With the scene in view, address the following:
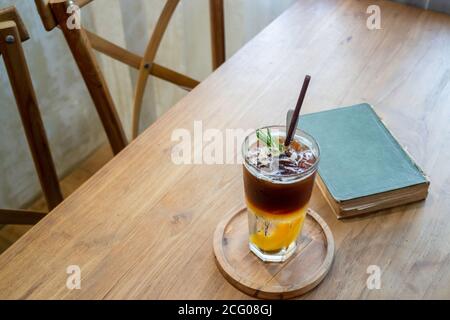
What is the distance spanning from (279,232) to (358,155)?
214 mm

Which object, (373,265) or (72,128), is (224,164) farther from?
(72,128)

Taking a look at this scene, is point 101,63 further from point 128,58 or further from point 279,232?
point 279,232

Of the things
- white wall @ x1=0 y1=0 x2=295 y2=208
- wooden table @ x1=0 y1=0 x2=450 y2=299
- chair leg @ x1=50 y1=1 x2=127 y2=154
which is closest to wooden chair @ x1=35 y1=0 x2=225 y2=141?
chair leg @ x1=50 y1=1 x2=127 y2=154

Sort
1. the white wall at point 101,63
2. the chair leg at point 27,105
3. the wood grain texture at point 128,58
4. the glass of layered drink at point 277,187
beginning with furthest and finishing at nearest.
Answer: the white wall at point 101,63 → the wood grain texture at point 128,58 → the chair leg at point 27,105 → the glass of layered drink at point 277,187

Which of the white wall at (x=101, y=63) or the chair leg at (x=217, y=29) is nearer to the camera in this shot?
the chair leg at (x=217, y=29)

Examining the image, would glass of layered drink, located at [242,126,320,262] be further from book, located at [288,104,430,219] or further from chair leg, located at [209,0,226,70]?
chair leg, located at [209,0,226,70]

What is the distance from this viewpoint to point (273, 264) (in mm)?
692

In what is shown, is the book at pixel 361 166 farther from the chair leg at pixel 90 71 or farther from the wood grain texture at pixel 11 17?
the wood grain texture at pixel 11 17

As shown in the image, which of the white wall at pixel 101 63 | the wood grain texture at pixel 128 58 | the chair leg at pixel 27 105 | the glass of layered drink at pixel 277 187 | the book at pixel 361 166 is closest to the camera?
the glass of layered drink at pixel 277 187

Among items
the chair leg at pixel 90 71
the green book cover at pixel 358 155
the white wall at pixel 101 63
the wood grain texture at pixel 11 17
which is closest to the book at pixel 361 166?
the green book cover at pixel 358 155

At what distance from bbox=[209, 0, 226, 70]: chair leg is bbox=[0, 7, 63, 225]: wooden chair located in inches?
21.1

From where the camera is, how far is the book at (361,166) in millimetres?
744

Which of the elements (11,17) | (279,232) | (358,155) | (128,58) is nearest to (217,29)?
(128,58)

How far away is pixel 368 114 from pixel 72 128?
1209mm
